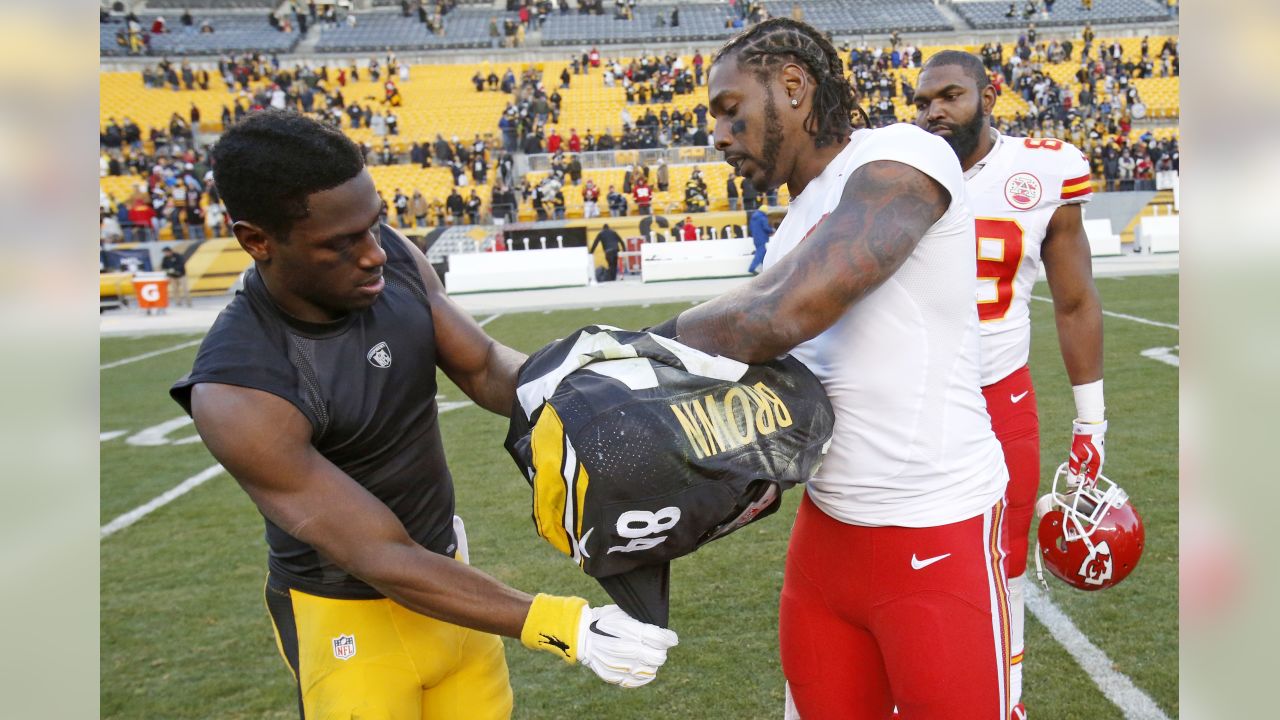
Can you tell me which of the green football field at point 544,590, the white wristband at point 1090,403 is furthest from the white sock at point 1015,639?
the white wristband at point 1090,403

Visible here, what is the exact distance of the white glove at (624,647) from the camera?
180 centimetres

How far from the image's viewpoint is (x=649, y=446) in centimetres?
158

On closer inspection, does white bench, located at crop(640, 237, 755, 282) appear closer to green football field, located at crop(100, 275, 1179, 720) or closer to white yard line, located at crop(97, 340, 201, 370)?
white yard line, located at crop(97, 340, 201, 370)

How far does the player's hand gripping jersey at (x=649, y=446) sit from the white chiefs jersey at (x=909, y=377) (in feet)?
0.68

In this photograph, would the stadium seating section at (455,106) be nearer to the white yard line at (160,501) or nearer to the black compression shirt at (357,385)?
the white yard line at (160,501)

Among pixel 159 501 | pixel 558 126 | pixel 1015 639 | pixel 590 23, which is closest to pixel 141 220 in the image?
pixel 558 126

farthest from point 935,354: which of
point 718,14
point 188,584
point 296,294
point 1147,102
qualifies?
point 718,14

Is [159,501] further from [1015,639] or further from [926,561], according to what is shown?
[926,561]

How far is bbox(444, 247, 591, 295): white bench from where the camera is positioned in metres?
20.7

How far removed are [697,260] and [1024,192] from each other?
17180 millimetres
